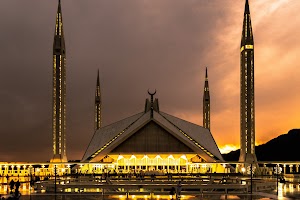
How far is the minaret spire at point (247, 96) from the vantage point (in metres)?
63.7

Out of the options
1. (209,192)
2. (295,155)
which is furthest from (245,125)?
(295,155)

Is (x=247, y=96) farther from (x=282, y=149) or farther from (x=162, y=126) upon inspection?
(x=282, y=149)

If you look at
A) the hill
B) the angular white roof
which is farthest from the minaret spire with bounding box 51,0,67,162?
the hill

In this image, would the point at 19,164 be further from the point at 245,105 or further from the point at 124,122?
the point at 245,105

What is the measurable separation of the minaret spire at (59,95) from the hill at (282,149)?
86.8 meters

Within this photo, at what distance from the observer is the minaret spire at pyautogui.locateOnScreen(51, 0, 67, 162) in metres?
64.8

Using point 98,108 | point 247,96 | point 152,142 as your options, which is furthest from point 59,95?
point 247,96

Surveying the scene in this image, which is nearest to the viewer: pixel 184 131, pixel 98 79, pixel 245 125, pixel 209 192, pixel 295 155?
pixel 209 192

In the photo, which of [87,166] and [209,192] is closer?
[209,192]

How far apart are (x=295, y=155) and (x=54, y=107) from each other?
93.9m

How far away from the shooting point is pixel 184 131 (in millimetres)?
70750

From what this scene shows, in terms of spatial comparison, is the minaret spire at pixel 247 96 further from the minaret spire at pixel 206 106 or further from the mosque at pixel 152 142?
the minaret spire at pixel 206 106

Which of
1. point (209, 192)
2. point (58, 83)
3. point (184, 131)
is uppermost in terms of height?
point (58, 83)

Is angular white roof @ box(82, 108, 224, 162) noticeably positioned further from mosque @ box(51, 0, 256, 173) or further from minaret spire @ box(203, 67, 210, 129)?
minaret spire @ box(203, 67, 210, 129)
